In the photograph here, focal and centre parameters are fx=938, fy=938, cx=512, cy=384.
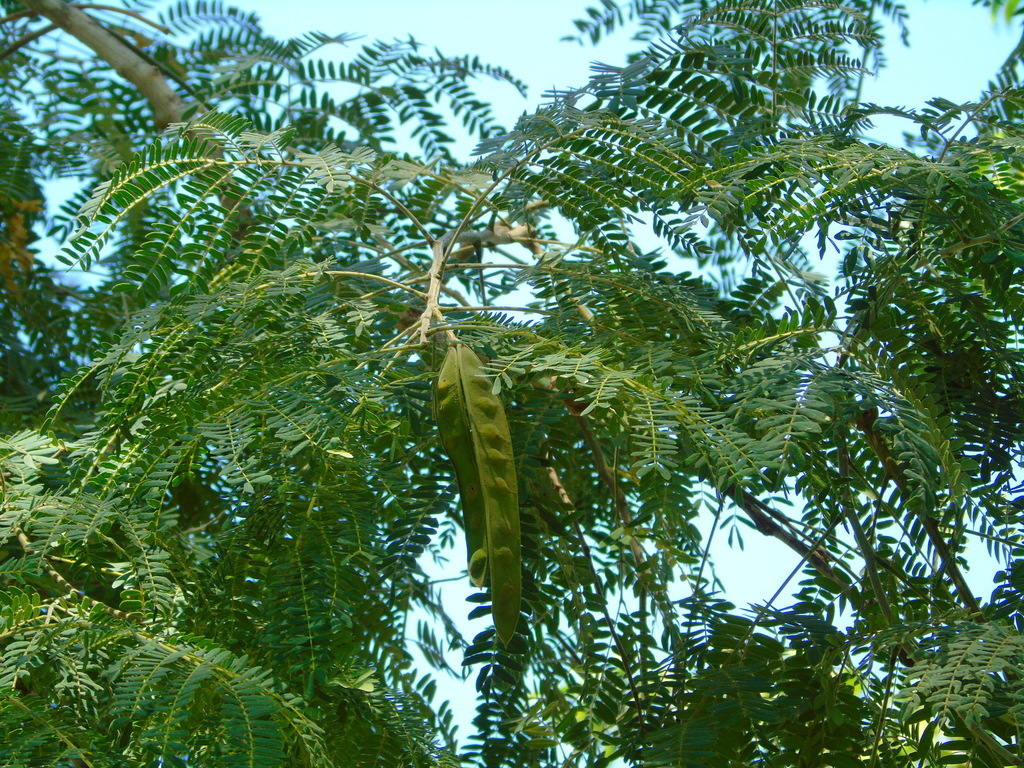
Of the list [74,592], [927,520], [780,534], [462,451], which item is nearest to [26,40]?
[74,592]

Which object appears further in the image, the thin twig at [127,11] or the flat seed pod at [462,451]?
the thin twig at [127,11]

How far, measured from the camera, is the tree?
776mm

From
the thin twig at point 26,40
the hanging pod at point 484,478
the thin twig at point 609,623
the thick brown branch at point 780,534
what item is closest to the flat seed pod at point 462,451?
the hanging pod at point 484,478

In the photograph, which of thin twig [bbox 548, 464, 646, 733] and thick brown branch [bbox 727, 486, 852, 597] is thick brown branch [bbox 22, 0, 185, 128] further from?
thick brown branch [bbox 727, 486, 852, 597]

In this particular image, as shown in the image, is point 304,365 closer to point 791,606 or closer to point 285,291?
point 285,291

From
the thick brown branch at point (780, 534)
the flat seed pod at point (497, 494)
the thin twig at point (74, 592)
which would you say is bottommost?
the thin twig at point (74, 592)

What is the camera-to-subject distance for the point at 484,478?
77 cm

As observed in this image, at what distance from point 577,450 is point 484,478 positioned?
1.54 feet

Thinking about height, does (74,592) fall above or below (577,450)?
below

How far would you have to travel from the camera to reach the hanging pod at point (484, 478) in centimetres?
76

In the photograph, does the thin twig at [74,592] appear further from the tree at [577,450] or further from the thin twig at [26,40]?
the thin twig at [26,40]

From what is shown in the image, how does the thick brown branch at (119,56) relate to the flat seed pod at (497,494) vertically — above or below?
above

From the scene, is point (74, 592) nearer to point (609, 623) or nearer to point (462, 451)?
point (462, 451)

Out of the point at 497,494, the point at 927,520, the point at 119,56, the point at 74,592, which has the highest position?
the point at 119,56
